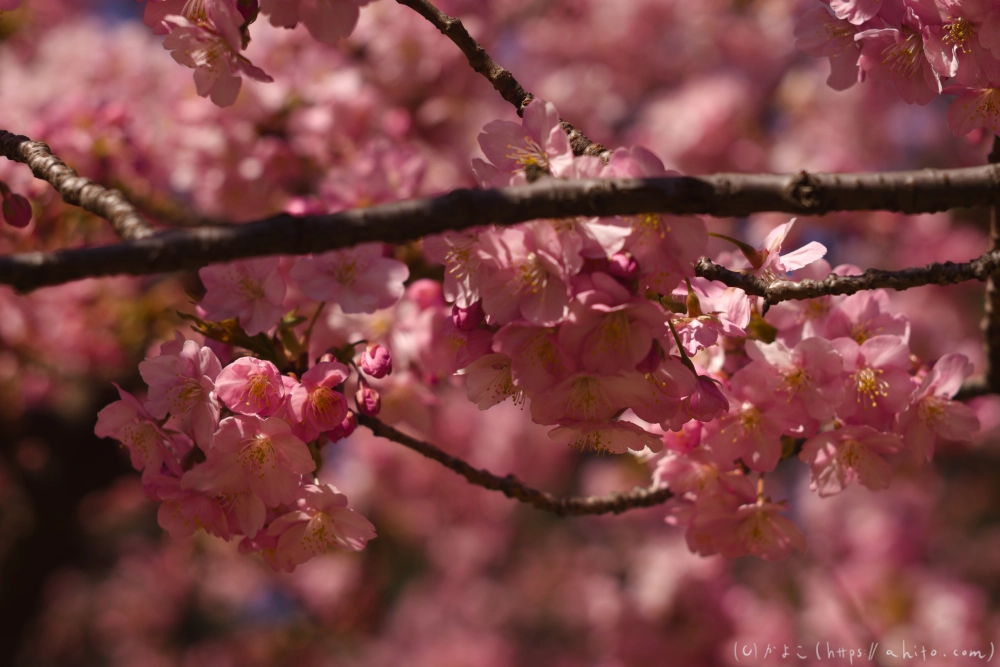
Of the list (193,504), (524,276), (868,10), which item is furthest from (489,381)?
(868,10)

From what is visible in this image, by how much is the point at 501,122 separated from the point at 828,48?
0.90 m

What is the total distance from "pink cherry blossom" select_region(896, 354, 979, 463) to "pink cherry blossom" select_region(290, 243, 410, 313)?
1.05 metres

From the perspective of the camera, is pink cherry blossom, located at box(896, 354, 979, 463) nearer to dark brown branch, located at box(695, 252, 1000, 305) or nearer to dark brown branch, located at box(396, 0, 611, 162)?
dark brown branch, located at box(695, 252, 1000, 305)

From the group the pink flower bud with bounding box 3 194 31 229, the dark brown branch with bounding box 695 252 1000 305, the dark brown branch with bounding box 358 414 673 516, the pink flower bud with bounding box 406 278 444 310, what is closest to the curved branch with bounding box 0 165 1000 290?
the dark brown branch with bounding box 695 252 1000 305

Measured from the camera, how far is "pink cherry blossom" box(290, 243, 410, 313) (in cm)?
139

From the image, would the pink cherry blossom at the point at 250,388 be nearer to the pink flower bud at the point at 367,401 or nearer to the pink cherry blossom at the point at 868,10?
the pink flower bud at the point at 367,401

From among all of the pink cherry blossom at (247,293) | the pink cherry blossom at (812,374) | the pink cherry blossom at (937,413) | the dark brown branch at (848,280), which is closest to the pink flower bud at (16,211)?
the pink cherry blossom at (247,293)

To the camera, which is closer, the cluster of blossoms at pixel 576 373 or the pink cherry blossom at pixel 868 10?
the cluster of blossoms at pixel 576 373

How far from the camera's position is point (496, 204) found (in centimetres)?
94

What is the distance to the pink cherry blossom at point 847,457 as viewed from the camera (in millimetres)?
1422

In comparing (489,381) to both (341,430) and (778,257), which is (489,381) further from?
(778,257)

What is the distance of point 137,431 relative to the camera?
1368 mm

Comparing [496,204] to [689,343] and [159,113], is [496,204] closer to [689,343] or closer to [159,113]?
[689,343]

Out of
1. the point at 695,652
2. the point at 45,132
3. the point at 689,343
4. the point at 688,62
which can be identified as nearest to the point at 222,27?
the point at 689,343
